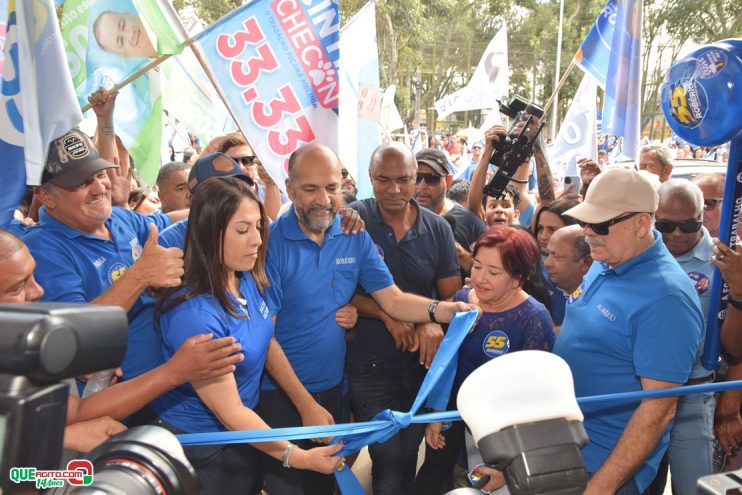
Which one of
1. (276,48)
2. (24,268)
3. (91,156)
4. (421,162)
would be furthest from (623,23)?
(24,268)

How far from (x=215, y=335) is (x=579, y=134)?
607 centimetres

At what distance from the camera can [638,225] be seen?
92.4 inches

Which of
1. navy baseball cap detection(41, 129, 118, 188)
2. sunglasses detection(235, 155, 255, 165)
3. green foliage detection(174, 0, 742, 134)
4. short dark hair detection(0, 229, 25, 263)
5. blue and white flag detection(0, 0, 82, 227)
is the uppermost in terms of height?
blue and white flag detection(0, 0, 82, 227)

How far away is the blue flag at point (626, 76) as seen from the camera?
15.6ft

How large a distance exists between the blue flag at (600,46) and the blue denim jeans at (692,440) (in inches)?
138

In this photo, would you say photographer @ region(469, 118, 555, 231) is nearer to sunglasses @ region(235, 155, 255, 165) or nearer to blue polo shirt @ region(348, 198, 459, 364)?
blue polo shirt @ region(348, 198, 459, 364)

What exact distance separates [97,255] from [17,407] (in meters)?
2.16

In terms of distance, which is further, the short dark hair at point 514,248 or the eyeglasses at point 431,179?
the eyeglasses at point 431,179

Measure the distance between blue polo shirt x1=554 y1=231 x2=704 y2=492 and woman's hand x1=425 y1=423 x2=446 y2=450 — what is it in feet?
2.95

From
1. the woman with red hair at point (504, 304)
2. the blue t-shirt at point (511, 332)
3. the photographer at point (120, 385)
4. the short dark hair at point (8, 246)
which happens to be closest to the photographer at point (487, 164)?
the woman with red hair at point (504, 304)

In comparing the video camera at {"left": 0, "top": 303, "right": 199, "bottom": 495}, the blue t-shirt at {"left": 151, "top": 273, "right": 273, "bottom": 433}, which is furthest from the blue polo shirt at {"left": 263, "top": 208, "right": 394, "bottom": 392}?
the video camera at {"left": 0, "top": 303, "right": 199, "bottom": 495}

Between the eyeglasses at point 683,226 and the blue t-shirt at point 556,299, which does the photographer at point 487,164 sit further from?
the eyeglasses at point 683,226

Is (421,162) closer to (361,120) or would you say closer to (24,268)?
(361,120)

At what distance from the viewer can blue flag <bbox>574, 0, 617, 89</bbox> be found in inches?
212
